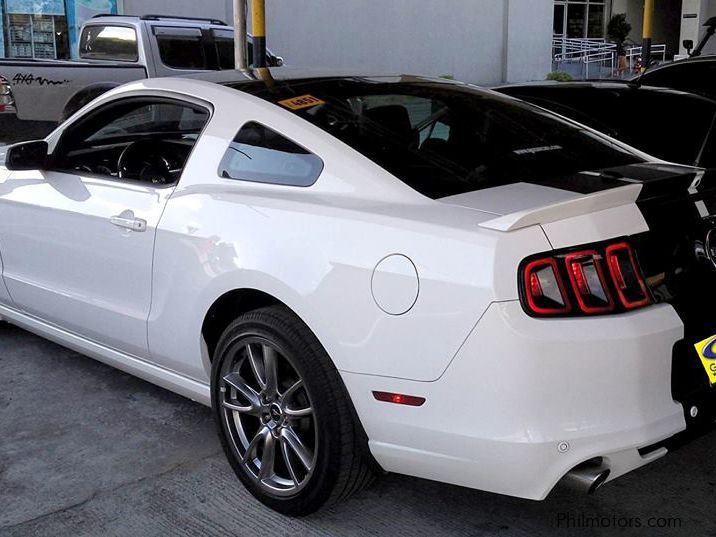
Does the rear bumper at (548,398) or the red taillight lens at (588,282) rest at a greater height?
the red taillight lens at (588,282)

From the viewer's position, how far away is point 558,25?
3167cm

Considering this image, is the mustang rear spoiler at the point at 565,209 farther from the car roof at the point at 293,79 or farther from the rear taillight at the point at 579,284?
the car roof at the point at 293,79

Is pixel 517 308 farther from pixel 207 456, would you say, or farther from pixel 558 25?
pixel 558 25

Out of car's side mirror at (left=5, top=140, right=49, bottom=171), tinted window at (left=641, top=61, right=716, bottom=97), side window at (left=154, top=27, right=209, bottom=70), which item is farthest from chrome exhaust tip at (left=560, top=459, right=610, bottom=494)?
side window at (left=154, top=27, right=209, bottom=70)

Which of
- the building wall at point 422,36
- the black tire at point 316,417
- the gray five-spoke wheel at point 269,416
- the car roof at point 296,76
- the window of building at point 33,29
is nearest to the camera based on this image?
the black tire at point 316,417

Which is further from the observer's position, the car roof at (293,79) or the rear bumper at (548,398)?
the car roof at (293,79)

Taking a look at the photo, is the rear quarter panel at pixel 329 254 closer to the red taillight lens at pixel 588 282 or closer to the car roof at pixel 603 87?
the red taillight lens at pixel 588 282

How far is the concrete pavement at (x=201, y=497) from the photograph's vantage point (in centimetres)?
315

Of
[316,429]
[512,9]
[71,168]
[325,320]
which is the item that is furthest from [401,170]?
[512,9]

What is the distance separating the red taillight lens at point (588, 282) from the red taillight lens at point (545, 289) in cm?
4

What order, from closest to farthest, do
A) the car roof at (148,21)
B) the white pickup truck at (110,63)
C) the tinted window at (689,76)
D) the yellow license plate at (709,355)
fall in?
the yellow license plate at (709,355) < the tinted window at (689,76) < the white pickup truck at (110,63) < the car roof at (148,21)

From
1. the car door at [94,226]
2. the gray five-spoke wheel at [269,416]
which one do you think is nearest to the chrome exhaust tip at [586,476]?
the gray five-spoke wheel at [269,416]

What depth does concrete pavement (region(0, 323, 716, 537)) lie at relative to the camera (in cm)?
315
